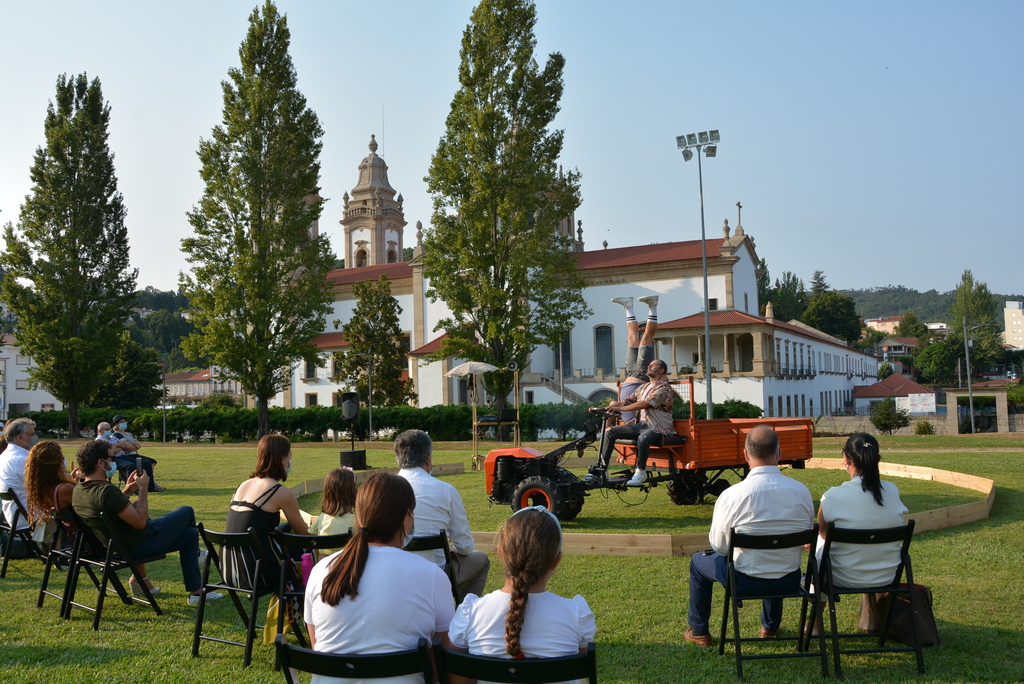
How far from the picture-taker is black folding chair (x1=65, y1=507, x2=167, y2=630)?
575cm

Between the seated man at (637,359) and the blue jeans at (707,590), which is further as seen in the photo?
the seated man at (637,359)

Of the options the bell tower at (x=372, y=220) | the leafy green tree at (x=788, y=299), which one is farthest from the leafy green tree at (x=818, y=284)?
the bell tower at (x=372, y=220)

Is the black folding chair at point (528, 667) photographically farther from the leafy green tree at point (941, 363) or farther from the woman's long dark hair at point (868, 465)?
the leafy green tree at point (941, 363)

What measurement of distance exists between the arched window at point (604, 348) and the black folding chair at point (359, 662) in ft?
140

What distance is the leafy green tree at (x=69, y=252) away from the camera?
37906 millimetres

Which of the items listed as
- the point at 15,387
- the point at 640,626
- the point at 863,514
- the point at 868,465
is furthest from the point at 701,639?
the point at 15,387

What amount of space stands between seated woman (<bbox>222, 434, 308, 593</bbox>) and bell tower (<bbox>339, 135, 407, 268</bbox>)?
62.4 meters

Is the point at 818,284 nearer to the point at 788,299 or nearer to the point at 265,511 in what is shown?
the point at 788,299

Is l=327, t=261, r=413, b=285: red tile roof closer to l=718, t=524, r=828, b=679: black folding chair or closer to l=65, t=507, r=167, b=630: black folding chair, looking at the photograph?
l=65, t=507, r=167, b=630: black folding chair

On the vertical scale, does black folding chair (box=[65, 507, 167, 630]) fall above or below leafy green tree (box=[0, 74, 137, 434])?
below

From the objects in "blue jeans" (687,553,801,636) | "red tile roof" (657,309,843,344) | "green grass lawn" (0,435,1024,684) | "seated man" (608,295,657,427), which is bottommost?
"green grass lawn" (0,435,1024,684)

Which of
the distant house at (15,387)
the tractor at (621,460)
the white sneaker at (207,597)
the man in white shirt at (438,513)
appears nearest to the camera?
the man in white shirt at (438,513)

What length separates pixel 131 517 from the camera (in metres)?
5.79

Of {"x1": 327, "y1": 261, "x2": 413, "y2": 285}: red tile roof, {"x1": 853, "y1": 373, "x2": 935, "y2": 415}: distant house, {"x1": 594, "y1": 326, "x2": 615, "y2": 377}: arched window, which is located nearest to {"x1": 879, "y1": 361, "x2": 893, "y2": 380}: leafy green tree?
{"x1": 853, "y1": 373, "x2": 935, "y2": 415}: distant house
